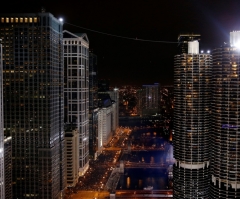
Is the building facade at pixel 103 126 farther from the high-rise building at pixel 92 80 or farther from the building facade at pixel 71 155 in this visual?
the building facade at pixel 71 155

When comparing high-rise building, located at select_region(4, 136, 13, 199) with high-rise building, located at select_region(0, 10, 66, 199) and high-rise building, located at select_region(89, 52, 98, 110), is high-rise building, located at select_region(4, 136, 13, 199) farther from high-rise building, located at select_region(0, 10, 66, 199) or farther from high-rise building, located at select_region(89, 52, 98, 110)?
high-rise building, located at select_region(89, 52, 98, 110)

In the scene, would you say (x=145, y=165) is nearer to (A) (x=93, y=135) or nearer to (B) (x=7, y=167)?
(A) (x=93, y=135)

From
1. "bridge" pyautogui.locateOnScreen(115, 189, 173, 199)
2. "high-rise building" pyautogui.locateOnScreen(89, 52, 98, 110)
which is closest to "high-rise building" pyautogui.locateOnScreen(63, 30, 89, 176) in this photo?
"high-rise building" pyautogui.locateOnScreen(89, 52, 98, 110)

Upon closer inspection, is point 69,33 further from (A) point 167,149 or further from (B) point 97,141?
(A) point 167,149

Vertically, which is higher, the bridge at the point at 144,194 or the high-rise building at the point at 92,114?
the high-rise building at the point at 92,114

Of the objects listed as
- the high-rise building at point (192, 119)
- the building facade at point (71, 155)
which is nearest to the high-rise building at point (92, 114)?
the building facade at point (71, 155)

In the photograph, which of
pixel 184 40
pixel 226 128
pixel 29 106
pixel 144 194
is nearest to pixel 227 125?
pixel 226 128

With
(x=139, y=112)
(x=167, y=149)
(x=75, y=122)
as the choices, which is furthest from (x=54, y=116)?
(x=139, y=112)
